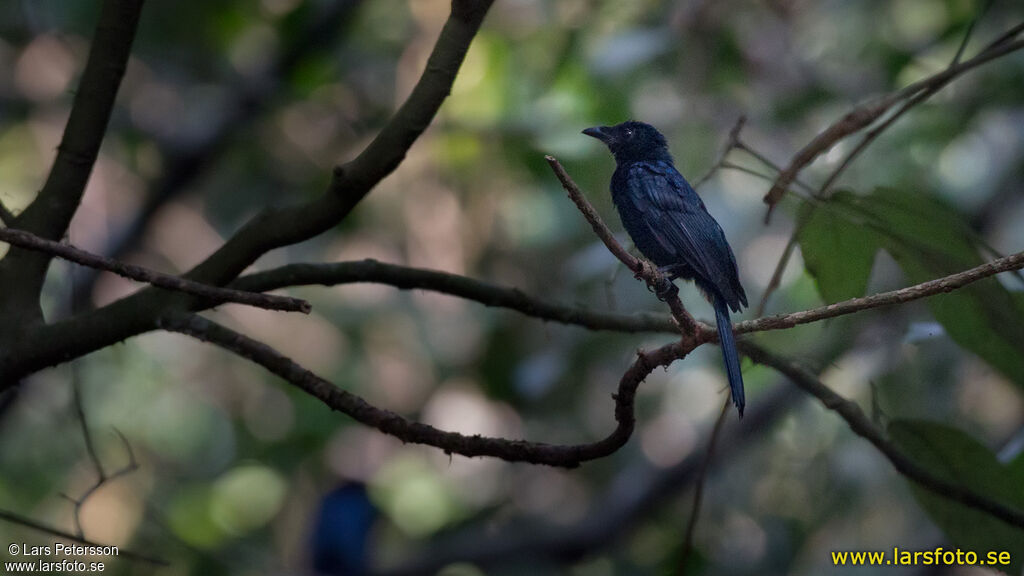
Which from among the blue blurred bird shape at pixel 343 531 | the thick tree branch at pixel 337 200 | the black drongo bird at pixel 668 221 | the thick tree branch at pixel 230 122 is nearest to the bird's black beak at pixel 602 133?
the black drongo bird at pixel 668 221

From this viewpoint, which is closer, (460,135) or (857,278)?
(857,278)

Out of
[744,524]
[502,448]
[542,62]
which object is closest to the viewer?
[502,448]

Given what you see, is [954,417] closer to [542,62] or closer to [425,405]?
[542,62]

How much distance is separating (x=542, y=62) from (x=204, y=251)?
3470 mm

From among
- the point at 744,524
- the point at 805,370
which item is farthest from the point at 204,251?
the point at 805,370

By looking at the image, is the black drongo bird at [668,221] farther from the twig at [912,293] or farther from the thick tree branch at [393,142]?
the thick tree branch at [393,142]

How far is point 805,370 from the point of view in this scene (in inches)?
105

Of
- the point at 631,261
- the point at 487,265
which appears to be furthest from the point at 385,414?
the point at 487,265

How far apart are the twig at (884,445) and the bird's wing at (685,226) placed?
244 mm

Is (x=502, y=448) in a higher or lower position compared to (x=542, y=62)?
lower

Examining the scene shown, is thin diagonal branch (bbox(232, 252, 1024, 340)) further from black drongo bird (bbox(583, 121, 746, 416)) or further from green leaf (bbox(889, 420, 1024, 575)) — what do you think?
green leaf (bbox(889, 420, 1024, 575))

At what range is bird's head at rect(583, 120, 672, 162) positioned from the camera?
276 cm

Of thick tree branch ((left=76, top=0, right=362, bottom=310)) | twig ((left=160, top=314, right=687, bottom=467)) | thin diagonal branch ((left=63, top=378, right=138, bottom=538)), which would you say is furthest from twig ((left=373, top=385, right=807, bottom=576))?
twig ((left=160, top=314, right=687, bottom=467))

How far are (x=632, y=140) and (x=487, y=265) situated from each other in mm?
4149
